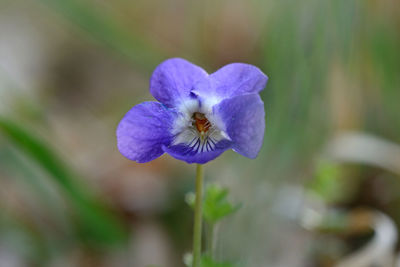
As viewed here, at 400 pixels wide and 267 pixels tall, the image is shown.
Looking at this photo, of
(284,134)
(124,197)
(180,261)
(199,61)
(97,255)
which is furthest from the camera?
(199,61)

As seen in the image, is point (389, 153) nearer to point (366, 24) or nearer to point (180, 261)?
point (366, 24)

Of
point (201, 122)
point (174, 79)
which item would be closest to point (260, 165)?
point (201, 122)

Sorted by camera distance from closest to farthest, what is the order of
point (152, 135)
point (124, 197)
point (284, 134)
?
point (152, 135) < point (284, 134) < point (124, 197)

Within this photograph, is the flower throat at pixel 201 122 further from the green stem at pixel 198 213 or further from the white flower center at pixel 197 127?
the green stem at pixel 198 213

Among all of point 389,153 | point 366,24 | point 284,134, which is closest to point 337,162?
point 389,153

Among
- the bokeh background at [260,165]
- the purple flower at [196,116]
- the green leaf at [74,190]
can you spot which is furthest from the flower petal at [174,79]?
the green leaf at [74,190]

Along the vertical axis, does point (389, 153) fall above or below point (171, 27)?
below

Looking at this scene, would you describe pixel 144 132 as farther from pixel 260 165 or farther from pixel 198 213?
pixel 260 165

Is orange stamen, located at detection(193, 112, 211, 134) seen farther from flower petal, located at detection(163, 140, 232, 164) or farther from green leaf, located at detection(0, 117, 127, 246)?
green leaf, located at detection(0, 117, 127, 246)
